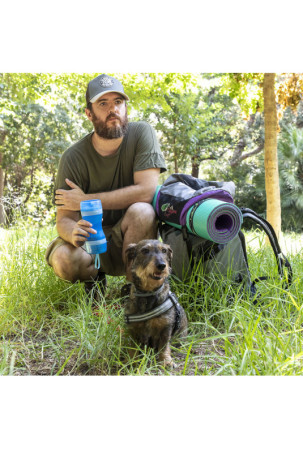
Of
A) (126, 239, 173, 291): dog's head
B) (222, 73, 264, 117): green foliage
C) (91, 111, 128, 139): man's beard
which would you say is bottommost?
(126, 239, 173, 291): dog's head

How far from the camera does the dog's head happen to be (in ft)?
6.67

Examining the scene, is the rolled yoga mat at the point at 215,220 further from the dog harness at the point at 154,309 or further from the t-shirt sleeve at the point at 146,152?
the t-shirt sleeve at the point at 146,152

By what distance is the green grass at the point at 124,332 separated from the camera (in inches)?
74.0

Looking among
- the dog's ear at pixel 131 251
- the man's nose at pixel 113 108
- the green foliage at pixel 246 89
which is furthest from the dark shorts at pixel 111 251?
the green foliage at pixel 246 89

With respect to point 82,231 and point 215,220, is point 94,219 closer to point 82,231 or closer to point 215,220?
point 82,231

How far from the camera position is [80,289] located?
109 inches

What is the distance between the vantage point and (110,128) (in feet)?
9.32

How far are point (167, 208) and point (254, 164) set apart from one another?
33.9ft

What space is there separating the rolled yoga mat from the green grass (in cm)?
34

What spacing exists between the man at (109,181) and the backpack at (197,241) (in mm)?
148

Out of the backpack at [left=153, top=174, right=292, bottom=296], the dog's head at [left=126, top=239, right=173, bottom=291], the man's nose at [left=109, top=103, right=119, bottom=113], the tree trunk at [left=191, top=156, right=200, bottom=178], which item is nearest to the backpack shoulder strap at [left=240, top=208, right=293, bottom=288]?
the backpack at [left=153, top=174, right=292, bottom=296]

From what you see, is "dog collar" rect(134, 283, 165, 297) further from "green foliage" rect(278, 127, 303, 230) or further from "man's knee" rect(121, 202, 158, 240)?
"green foliage" rect(278, 127, 303, 230)
